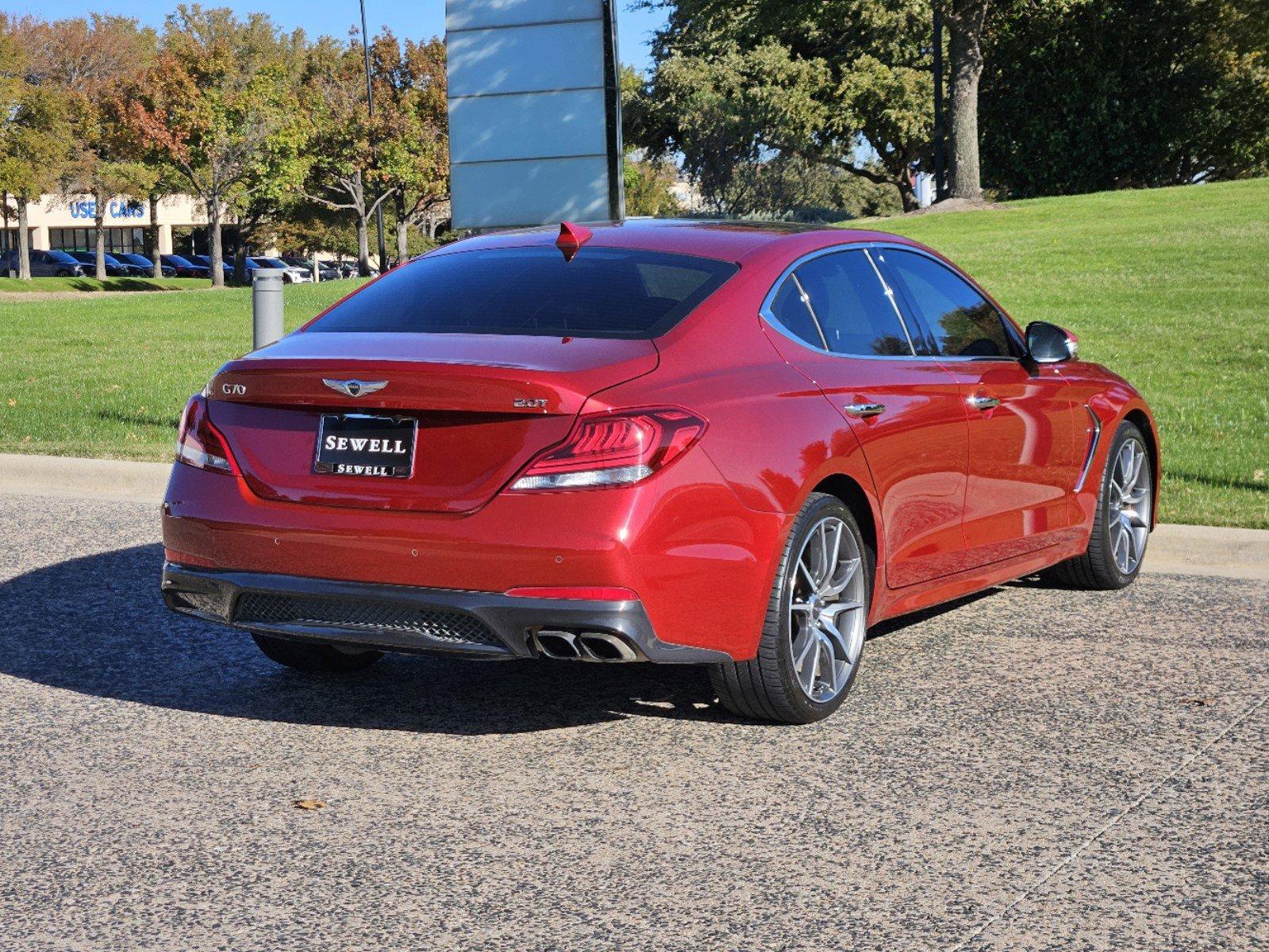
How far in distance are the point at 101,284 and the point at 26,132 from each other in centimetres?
942

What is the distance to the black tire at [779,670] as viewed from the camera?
197 inches

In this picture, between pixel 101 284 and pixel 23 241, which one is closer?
pixel 23 241

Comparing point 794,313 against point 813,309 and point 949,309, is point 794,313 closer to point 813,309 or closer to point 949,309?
point 813,309

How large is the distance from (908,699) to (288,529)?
2246 mm

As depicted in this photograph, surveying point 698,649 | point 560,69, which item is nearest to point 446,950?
point 698,649

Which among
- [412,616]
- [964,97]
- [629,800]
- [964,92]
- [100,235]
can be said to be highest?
[964,92]

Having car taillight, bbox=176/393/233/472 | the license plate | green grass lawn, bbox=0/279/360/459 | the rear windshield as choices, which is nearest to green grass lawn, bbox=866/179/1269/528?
the rear windshield

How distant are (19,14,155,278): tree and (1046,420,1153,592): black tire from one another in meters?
53.2

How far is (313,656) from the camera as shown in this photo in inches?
234

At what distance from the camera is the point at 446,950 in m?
3.49

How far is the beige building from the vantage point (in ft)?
313

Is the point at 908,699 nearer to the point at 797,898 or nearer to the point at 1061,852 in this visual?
the point at 1061,852

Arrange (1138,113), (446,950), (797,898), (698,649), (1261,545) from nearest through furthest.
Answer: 1. (446,950)
2. (797,898)
3. (698,649)
4. (1261,545)
5. (1138,113)

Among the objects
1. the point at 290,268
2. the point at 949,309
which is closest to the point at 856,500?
the point at 949,309
